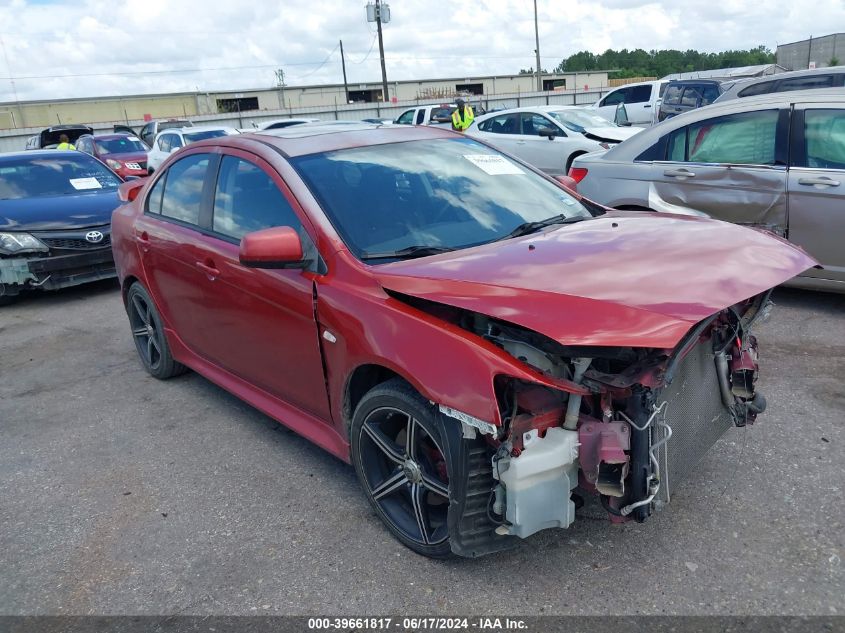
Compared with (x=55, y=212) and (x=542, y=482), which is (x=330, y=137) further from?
(x=55, y=212)

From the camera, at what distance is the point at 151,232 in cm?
468

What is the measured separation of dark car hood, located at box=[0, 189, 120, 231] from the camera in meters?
7.82

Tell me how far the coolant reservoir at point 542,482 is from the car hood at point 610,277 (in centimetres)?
43

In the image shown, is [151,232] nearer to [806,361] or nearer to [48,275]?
[48,275]

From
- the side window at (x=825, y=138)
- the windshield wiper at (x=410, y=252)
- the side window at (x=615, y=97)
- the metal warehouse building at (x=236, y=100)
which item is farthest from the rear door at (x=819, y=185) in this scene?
the metal warehouse building at (x=236, y=100)

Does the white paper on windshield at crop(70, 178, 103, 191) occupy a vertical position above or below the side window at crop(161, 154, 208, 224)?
below

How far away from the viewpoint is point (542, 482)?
100 inches

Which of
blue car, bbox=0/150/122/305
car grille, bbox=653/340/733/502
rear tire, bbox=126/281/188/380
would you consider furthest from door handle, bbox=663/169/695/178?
blue car, bbox=0/150/122/305

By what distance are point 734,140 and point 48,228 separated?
6.89m

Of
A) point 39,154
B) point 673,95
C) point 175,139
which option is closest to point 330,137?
point 39,154

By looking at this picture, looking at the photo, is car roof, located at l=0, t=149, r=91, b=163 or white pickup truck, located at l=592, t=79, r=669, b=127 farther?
white pickup truck, located at l=592, t=79, r=669, b=127

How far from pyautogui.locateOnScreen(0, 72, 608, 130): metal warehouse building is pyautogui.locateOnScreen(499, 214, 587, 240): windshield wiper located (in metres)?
46.2

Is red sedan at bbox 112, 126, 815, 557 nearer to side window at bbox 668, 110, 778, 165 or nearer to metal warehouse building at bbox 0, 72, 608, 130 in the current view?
side window at bbox 668, 110, 778, 165

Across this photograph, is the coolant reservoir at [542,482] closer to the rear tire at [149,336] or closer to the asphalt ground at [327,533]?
the asphalt ground at [327,533]
